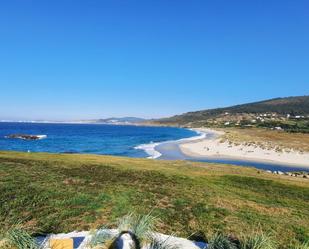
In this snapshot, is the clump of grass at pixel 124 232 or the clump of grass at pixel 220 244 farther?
the clump of grass at pixel 220 244

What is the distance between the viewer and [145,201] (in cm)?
1366

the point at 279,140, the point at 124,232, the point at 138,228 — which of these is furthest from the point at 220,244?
the point at 279,140

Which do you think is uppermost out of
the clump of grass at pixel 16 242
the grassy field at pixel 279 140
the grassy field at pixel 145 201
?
the clump of grass at pixel 16 242

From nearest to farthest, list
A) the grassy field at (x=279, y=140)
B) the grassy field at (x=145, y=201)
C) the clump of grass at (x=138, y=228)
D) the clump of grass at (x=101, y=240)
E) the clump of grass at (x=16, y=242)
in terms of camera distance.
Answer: the clump of grass at (x=16, y=242) → the clump of grass at (x=101, y=240) → the clump of grass at (x=138, y=228) → the grassy field at (x=145, y=201) → the grassy field at (x=279, y=140)

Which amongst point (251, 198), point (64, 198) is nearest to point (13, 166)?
point (64, 198)

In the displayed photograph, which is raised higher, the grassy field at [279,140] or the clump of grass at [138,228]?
the clump of grass at [138,228]

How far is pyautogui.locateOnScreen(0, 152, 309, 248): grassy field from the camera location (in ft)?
36.8

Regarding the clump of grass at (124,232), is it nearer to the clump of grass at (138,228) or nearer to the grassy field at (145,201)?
the clump of grass at (138,228)

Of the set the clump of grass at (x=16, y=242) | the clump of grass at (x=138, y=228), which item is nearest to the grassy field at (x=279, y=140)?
the clump of grass at (x=138, y=228)

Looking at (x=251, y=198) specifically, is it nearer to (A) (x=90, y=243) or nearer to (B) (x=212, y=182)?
(B) (x=212, y=182)

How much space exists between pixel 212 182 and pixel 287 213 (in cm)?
582

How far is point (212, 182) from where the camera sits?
1984cm

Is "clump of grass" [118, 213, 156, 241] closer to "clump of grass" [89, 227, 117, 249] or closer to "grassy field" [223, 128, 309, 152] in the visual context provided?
"clump of grass" [89, 227, 117, 249]

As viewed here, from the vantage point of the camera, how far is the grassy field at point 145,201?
1120cm
